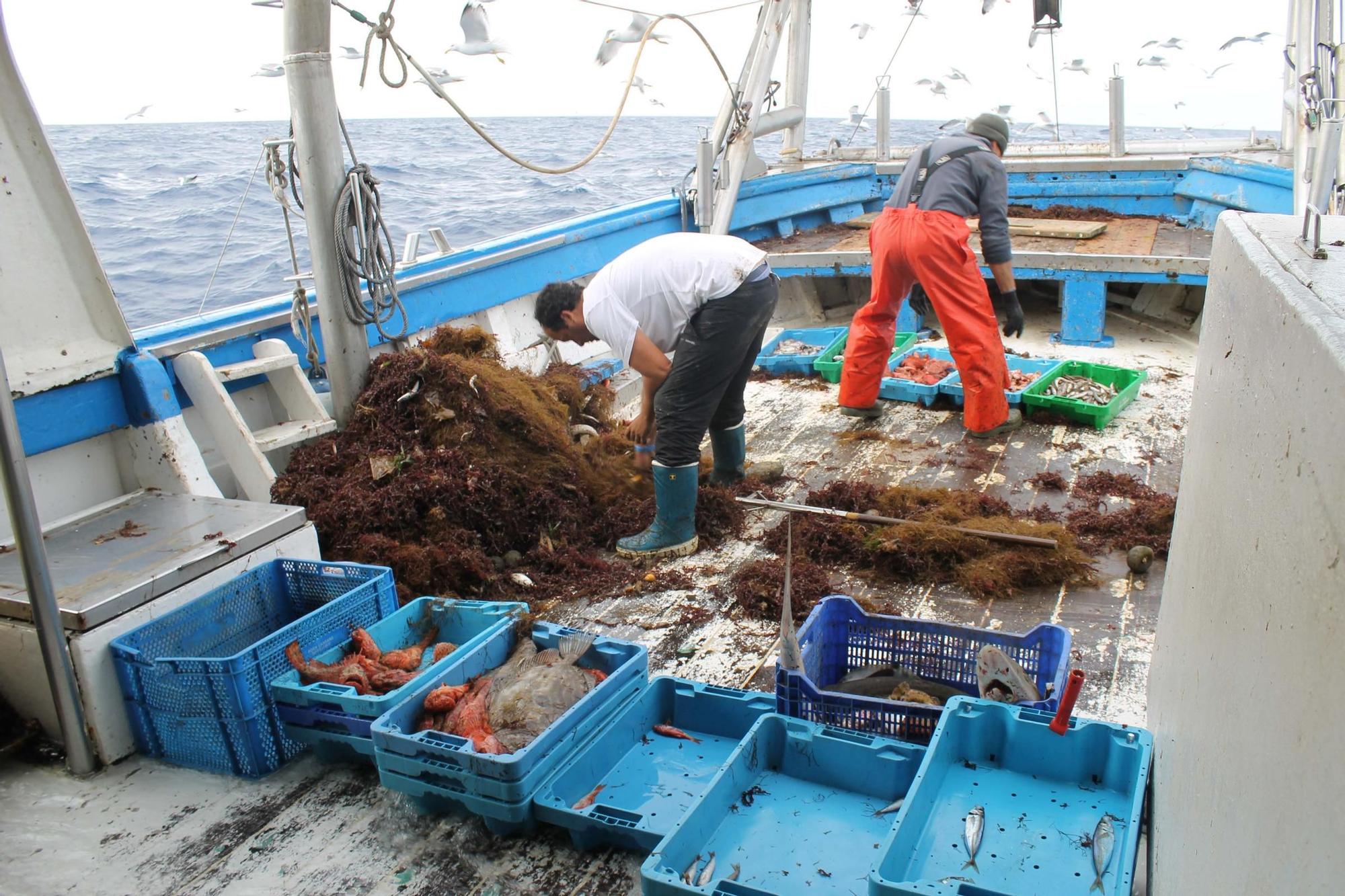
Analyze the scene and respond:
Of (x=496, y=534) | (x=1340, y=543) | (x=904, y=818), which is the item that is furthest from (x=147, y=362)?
(x=1340, y=543)

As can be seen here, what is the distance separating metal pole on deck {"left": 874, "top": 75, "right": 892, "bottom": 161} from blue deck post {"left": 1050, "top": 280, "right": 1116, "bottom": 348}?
10.2ft

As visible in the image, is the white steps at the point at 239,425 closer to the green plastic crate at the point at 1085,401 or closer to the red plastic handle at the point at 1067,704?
the red plastic handle at the point at 1067,704

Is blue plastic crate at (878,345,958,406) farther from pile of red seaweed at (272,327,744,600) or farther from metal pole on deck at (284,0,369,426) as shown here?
metal pole on deck at (284,0,369,426)

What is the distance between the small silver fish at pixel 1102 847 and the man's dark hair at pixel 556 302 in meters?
2.67

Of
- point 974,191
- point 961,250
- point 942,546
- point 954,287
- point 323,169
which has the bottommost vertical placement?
point 942,546

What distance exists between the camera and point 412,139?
135 ft

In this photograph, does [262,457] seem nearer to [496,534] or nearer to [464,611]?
[496,534]

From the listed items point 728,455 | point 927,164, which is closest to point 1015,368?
point 927,164

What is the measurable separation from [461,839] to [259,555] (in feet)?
4.06

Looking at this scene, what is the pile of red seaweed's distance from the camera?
3.84 metres

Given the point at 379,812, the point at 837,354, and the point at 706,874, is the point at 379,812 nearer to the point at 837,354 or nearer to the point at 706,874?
the point at 706,874

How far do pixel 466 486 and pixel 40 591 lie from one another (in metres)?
1.66

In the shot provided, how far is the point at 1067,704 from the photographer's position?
2.24 meters

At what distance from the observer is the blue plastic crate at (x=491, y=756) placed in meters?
2.37
